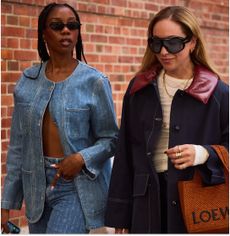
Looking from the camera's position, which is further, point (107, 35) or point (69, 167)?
point (107, 35)

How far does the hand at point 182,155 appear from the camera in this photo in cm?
325

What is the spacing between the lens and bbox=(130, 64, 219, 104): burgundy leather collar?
11.1 ft

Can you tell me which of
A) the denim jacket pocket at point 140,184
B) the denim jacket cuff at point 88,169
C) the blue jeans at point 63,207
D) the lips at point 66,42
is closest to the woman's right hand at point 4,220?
the blue jeans at point 63,207

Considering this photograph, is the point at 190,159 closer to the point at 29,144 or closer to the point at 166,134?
the point at 166,134

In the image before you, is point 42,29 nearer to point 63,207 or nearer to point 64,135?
point 64,135

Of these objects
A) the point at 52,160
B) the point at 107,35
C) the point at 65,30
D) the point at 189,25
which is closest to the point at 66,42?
the point at 65,30

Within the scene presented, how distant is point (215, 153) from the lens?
131 inches

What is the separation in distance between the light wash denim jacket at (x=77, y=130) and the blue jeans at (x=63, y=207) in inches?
1.4

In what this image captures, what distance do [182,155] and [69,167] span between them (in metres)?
0.75

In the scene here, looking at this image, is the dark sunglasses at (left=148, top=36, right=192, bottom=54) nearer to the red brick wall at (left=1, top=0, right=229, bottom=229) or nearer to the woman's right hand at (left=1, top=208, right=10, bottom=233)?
the woman's right hand at (left=1, top=208, right=10, bottom=233)

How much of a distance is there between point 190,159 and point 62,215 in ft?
2.92

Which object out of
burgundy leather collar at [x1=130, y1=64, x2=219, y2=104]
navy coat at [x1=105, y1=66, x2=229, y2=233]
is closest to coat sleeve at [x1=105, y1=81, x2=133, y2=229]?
navy coat at [x1=105, y1=66, x2=229, y2=233]

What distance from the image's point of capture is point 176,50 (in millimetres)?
3422

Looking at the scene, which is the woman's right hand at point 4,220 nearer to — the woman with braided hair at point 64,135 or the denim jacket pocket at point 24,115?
the woman with braided hair at point 64,135
